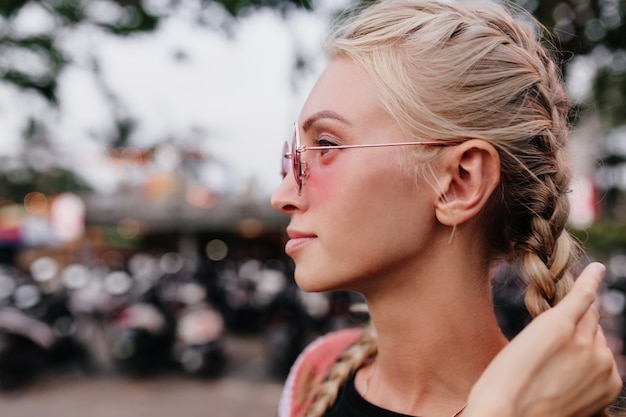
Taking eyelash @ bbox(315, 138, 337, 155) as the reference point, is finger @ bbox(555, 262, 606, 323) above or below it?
below

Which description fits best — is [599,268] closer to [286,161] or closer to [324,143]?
[324,143]

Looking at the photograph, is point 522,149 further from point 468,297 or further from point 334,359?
point 334,359

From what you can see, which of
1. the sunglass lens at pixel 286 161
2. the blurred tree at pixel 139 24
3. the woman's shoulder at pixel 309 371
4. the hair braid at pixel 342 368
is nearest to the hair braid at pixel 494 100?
the sunglass lens at pixel 286 161

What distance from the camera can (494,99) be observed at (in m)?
1.17

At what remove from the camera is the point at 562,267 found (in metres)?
1.18

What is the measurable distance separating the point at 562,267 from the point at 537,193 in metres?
0.16

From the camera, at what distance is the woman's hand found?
956mm

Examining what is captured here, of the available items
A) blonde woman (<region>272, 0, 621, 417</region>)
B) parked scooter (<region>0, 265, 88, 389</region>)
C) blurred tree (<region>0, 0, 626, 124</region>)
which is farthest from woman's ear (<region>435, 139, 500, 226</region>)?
parked scooter (<region>0, 265, 88, 389</region>)

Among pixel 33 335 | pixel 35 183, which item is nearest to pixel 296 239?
pixel 33 335

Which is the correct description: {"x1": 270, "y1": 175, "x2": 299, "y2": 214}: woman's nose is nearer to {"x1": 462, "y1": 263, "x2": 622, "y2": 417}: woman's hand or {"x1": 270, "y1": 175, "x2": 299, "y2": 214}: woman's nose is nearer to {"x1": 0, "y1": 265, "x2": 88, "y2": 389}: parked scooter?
{"x1": 462, "y1": 263, "x2": 622, "y2": 417}: woman's hand

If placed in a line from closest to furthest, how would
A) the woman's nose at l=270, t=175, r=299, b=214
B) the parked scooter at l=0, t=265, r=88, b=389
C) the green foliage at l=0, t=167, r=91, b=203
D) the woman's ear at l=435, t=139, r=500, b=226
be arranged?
the woman's ear at l=435, t=139, r=500, b=226 < the woman's nose at l=270, t=175, r=299, b=214 < the parked scooter at l=0, t=265, r=88, b=389 < the green foliage at l=0, t=167, r=91, b=203

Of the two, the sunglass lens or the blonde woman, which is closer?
the blonde woman

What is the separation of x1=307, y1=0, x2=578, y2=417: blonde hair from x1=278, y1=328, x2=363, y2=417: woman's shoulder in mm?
639

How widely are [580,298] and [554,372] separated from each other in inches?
5.4
